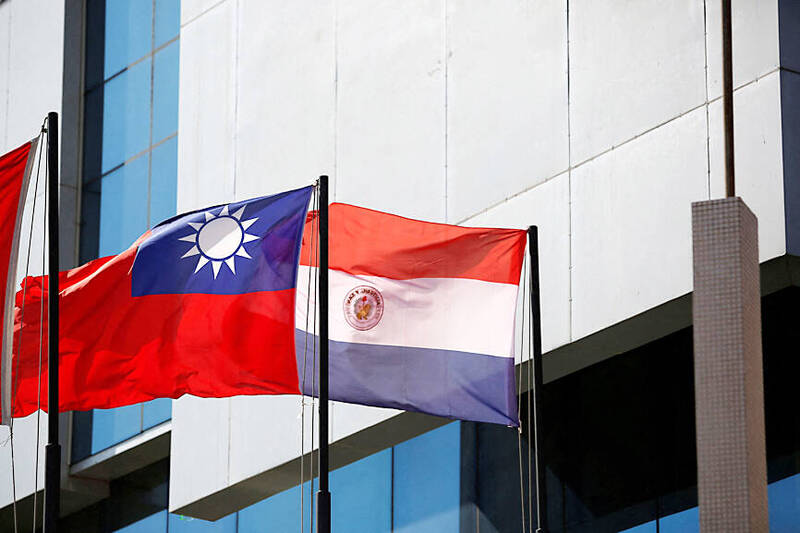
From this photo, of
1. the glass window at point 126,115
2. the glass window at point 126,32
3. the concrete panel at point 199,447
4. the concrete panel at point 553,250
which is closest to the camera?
the concrete panel at point 553,250

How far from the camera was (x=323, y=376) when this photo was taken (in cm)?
1393

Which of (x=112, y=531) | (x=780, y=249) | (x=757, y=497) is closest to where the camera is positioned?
(x=757, y=497)

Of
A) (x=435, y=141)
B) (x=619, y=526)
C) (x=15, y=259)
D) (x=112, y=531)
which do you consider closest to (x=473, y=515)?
(x=619, y=526)

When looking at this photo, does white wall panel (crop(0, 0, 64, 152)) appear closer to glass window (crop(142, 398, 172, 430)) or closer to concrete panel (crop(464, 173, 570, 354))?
glass window (crop(142, 398, 172, 430))

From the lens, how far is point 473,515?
22391 mm

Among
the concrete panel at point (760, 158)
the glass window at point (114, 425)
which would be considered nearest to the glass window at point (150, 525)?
the glass window at point (114, 425)

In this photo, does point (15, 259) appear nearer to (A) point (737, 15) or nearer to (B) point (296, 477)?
(A) point (737, 15)

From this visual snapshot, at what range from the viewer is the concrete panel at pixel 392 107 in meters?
21.4

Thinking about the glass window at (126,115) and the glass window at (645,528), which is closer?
the glass window at (645,528)

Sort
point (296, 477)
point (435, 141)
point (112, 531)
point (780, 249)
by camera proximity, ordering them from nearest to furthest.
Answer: point (780, 249), point (435, 141), point (296, 477), point (112, 531)

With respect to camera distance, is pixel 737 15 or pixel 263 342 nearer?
pixel 263 342

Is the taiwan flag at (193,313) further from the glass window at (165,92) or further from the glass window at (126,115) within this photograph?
the glass window at (126,115)

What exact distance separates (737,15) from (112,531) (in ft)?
67.3

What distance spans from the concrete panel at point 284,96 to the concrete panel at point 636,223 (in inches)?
235
